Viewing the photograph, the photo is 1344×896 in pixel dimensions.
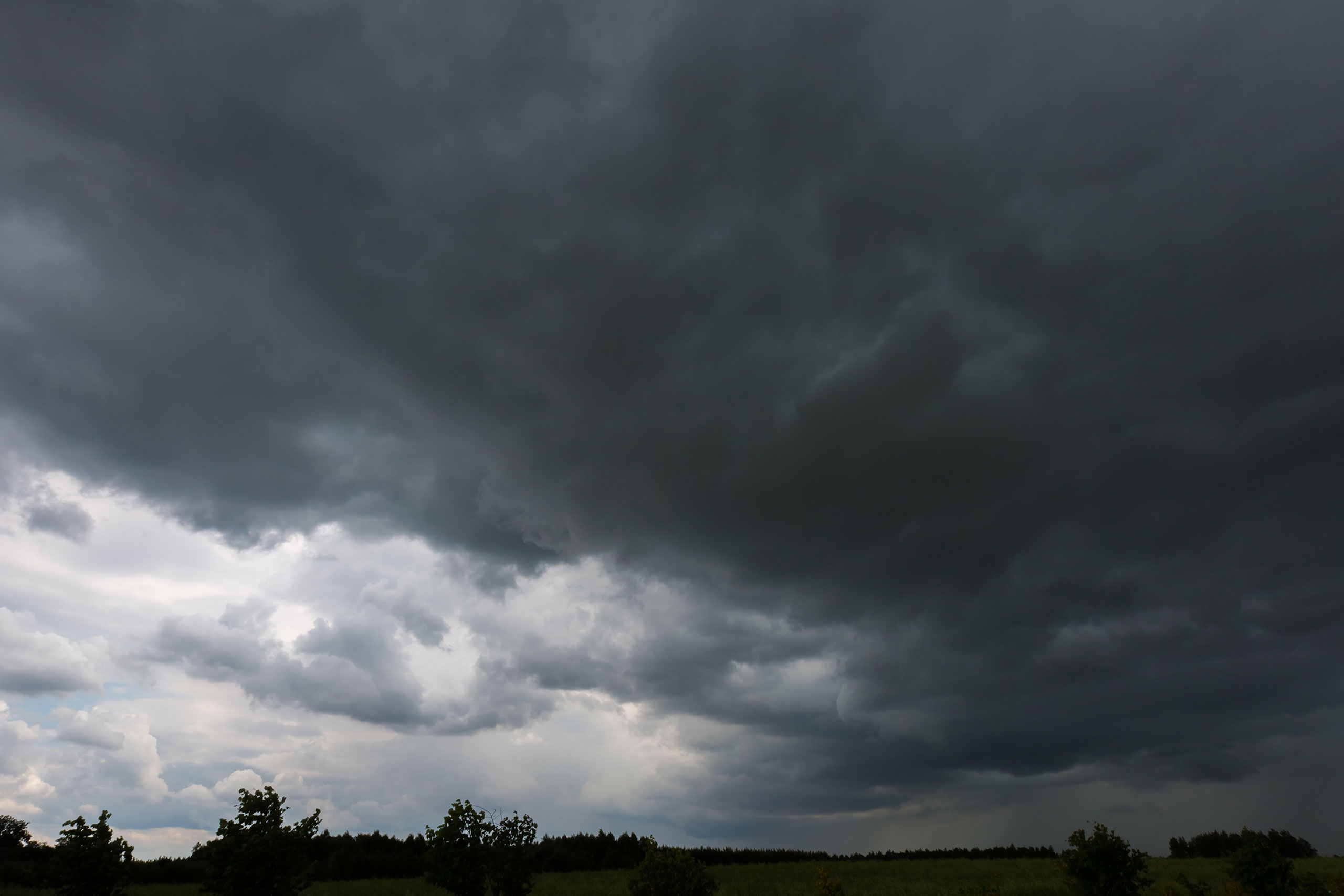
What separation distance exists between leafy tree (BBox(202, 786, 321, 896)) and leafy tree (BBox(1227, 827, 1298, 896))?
200ft

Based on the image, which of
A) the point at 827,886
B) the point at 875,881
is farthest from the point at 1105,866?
the point at 875,881

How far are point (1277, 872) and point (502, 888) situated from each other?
5135 centimetres

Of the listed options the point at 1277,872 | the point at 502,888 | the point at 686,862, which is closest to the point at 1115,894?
the point at 1277,872

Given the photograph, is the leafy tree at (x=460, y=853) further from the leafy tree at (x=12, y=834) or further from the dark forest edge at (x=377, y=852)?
the leafy tree at (x=12, y=834)

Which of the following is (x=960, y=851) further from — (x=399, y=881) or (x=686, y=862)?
(x=686, y=862)

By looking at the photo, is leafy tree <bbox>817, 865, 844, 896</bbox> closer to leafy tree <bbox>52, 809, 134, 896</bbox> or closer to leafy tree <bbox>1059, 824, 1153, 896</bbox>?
leafy tree <bbox>1059, 824, 1153, 896</bbox>

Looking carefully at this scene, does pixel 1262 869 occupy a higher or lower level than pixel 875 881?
higher

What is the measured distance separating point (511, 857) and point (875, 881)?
52239 mm

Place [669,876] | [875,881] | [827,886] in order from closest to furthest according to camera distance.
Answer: [827,886] → [669,876] → [875,881]

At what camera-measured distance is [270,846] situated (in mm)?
42156

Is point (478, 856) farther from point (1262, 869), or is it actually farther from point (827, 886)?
point (1262, 869)

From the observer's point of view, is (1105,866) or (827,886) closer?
(827,886)

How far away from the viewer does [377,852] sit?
112375mm

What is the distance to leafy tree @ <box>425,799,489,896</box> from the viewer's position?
4516cm
